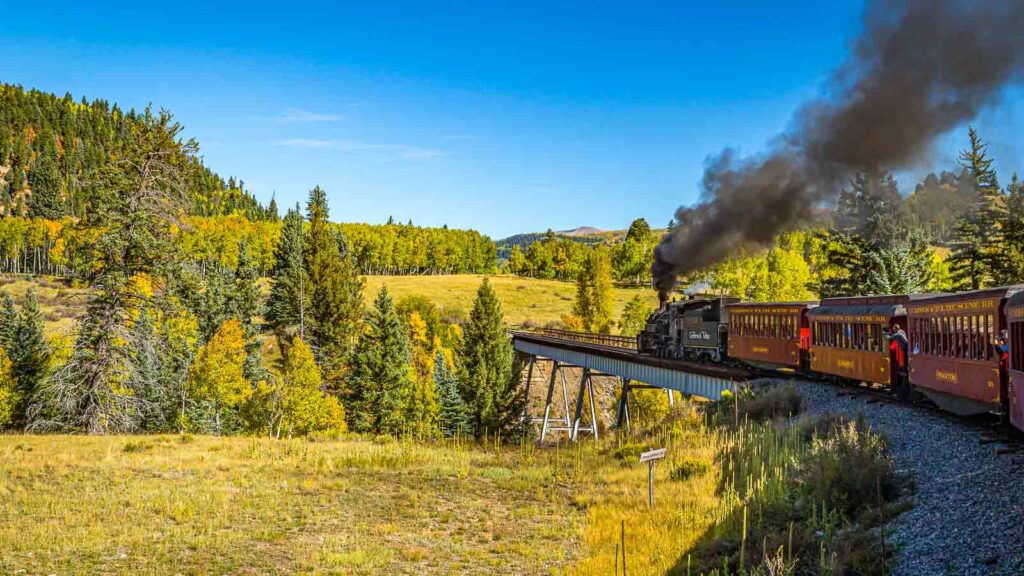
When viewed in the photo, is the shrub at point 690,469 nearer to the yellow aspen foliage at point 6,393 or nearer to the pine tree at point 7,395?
the pine tree at point 7,395

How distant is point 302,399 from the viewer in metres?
44.0

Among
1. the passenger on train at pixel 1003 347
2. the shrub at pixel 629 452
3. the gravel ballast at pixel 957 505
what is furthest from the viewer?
the shrub at pixel 629 452

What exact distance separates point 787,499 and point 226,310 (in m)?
58.3

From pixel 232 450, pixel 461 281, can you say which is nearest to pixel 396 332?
pixel 232 450

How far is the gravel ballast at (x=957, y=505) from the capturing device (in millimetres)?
8594

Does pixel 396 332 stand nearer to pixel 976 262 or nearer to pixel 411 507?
pixel 411 507

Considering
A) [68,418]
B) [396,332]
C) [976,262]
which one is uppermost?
[976,262]

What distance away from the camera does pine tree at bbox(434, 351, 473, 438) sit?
52.1 m

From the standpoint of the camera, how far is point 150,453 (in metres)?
24.5

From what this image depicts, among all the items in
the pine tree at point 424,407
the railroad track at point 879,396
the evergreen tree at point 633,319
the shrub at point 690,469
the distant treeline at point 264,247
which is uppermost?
the distant treeline at point 264,247

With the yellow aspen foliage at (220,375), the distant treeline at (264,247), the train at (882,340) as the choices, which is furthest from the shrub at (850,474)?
the distant treeline at (264,247)

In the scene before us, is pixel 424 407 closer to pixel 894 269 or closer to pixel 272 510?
pixel 894 269

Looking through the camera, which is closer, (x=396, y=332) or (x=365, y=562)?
(x=365, y=562)

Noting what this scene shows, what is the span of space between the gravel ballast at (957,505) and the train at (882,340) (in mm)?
959
